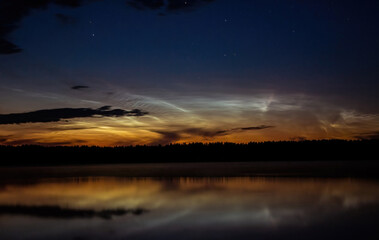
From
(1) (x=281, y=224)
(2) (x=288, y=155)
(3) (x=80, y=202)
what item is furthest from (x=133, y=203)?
(2) (x=288, y=155)

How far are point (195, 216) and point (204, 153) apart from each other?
11511 cm

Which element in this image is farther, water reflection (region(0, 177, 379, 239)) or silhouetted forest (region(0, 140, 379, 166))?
silhouetted forest (region(0, 140, 379, 166))

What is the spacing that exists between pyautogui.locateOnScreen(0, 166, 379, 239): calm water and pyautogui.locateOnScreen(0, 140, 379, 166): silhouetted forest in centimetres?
9216

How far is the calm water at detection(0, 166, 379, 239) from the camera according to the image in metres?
11.1

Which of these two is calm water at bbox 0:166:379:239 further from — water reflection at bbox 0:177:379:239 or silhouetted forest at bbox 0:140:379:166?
silhouetted forest at bbox 0:140:379:166

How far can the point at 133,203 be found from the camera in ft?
59.7

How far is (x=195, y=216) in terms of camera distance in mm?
13977

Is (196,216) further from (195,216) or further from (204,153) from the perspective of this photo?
(204,153)

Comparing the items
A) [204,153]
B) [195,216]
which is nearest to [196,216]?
[195,216]

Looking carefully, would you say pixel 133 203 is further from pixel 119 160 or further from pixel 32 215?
pixel 119 160

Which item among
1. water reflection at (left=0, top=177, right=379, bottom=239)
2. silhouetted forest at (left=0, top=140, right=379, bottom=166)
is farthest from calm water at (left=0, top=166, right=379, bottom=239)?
silhouetted forest at (left=0, top=140, right=379, bottom=166)

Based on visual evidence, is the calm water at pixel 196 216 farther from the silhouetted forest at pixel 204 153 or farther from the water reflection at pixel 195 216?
the silhouetted forest at pixel 204 153

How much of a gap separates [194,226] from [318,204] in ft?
24.6

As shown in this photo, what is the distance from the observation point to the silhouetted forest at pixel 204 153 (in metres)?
108
